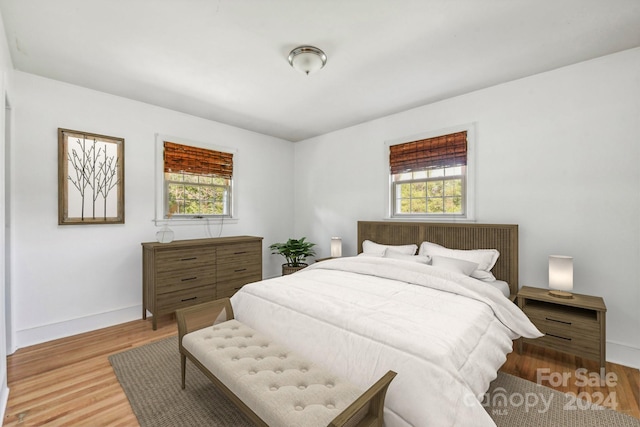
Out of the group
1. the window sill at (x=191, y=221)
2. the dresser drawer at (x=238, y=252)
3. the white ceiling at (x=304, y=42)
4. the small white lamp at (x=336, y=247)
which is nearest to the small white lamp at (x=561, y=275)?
the white ceiling at (x=304, y=42)

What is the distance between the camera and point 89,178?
313 cm

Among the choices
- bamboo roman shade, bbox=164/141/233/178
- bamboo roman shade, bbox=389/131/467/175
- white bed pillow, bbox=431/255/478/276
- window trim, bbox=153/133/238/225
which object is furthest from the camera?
bamboo roman shade, bbox=164/141/233/178

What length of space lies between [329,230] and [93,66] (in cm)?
358

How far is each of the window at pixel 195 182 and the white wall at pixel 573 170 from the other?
2.99m

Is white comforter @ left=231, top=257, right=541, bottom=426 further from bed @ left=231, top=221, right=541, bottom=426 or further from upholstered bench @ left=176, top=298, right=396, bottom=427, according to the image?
upholstered bench @ left=176, top=298, right=396, bottom=427

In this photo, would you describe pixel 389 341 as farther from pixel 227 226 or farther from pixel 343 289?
pixel 227 226

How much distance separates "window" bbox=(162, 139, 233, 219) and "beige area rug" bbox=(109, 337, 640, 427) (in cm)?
214

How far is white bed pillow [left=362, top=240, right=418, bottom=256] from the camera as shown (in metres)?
3.47

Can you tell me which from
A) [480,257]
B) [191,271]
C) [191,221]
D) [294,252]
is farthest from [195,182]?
[480,257]

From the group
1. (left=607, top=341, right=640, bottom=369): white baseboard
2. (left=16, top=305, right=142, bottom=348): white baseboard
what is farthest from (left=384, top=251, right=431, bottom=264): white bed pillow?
(left=16, top=305, right=142, bottom=348): white baseboard

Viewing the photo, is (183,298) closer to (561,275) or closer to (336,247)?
(336,247)

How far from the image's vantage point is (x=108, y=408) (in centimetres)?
188

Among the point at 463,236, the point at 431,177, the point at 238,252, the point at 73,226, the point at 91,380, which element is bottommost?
the point at 91,380

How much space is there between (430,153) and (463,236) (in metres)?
1.12
